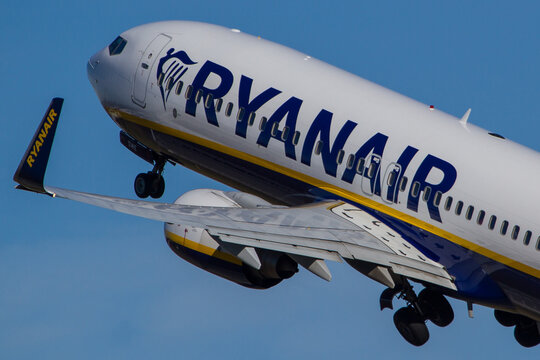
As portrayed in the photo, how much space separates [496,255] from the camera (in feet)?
127

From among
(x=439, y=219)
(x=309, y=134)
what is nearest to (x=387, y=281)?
(x=439, y=219)

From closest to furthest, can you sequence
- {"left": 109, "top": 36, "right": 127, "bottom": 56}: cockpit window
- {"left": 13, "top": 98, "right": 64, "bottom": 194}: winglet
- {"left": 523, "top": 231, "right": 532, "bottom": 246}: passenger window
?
{"left": 13, "top": 98, "right": 64, "bottom": 194}: winglet
{"left": 523, "top": 231, "right": 532, "bottom": 246}: passenger window
{"left": 109, "top": 36, "right": 127, "bottom": 56}: cockpit window

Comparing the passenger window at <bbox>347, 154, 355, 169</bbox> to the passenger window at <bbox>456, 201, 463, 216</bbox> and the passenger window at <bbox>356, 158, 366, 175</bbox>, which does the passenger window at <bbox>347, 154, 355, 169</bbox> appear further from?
the passenger window at <bbox>456, 201, 463, 216</bbox>

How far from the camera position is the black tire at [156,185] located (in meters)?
49.4

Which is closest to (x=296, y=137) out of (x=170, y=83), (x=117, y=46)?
(x=170, y=83)

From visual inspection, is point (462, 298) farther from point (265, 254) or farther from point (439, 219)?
point (265, 254)

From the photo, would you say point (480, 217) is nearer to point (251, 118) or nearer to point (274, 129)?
point (274, 129)

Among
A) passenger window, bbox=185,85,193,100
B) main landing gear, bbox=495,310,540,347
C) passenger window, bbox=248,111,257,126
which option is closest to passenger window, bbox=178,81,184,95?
passenger window, bbox=185,85,193,100

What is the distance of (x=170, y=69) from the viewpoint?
46438 millimetres

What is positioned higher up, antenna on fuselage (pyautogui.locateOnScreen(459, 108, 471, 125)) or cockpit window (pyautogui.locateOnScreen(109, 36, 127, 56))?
antenna on fuselage (pyautogui.locateOnScreen(459, 108, 471, 125))

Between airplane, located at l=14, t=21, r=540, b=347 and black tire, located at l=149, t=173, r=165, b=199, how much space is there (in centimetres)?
162

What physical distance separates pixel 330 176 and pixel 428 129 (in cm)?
336

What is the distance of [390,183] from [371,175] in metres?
0.70

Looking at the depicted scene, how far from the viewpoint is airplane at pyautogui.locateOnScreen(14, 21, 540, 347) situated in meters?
38.0
